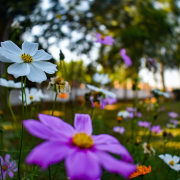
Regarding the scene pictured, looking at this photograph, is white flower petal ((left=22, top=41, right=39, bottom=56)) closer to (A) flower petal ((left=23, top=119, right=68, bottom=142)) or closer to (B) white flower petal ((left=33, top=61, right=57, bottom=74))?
(B) white flower petal ((left=33, top=61, right=57, bottom=74))

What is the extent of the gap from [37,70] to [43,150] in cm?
21

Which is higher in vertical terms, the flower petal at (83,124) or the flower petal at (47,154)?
the flower petal at (83,124)

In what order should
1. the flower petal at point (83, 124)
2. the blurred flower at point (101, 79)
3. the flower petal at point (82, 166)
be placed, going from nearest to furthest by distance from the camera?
the flower petal at point (82, 166) → the flower petal at point (83, 124) → the blurred flower at point (101, 79)

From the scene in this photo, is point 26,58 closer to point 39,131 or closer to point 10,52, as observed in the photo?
point 10,52

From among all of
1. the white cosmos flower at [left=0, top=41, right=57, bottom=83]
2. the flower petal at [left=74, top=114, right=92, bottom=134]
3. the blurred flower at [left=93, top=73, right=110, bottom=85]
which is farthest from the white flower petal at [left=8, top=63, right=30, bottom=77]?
the blurred flower at [left=93, top=73, right=110, bottom=85]

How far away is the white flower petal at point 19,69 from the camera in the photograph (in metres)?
0.36

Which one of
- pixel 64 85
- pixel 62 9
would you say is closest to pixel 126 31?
pixel 62 9

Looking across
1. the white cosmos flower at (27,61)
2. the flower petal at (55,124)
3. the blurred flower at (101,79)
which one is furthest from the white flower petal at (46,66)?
the blurred flower at (101,79)

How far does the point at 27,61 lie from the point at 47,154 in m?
0.23

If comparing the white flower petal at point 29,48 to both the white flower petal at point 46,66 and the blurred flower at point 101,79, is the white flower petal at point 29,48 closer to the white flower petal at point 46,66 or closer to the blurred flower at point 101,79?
the white flower petal at point 46,66

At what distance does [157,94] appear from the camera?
44.1 inches

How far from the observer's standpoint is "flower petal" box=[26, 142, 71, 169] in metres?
0.20

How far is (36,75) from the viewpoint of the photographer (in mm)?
382

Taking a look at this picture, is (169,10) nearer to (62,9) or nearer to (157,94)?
(62,9)
